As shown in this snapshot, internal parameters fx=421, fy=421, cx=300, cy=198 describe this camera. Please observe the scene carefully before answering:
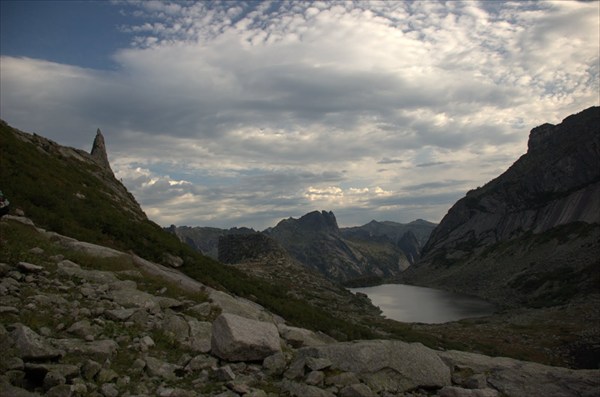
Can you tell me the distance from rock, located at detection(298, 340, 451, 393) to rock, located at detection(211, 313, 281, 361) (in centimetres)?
105

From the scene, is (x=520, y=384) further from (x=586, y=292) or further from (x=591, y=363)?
(x=586, y=292)

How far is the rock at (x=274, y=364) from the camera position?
11398 mm

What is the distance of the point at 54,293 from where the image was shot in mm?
14008

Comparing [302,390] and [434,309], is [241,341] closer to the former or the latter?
[302,390]

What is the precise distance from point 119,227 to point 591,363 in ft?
191

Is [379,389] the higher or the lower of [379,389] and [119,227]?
the lower

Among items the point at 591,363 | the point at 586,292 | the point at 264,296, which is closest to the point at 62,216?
the point at 264,296

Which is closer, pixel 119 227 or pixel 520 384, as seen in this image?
pixel 520 384

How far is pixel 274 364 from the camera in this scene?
11547mm

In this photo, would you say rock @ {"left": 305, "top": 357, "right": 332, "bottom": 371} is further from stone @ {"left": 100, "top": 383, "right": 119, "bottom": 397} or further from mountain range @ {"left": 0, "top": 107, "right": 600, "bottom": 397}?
stone @ {"left": 100, "top": 383, "right": 119, "bottom": 397}

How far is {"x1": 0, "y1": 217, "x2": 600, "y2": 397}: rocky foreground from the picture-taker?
370 inches

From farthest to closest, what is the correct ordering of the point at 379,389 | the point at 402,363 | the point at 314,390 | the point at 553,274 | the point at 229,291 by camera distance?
the point at 553,274 → the point at 229,291 → the point at 402,363 → the point at 379,389 → the point at 314,390

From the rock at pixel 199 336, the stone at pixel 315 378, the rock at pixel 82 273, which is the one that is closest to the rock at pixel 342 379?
the stone at pixel 315 378


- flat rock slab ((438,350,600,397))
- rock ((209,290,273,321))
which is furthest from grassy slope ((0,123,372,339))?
flat rock slab ((438,350,600,397))
